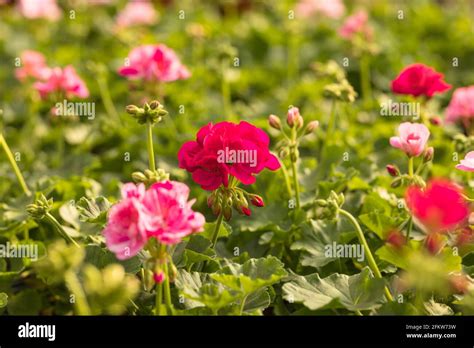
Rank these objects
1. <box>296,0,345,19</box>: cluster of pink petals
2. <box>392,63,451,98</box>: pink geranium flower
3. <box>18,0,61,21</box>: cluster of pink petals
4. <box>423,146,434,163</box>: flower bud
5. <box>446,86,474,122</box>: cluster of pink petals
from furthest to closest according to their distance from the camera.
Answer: <box>296,0,345,19</box>: cluster of pink petals, <box>18,0,61,21</box>: cluster of pink petals, <box>446,86,474,122</box>: cluster of pink petals, <box>392,63,451,98</box>: pink geranium flower, <box>423,146,434,163</box>: flower bud

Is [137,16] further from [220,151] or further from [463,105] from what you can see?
[220,151]

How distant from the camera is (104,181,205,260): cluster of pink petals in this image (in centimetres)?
191

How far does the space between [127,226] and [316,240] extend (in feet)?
2.94

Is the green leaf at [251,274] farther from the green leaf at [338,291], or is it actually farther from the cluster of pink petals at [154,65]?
the cluster of pink petals at [154,65]

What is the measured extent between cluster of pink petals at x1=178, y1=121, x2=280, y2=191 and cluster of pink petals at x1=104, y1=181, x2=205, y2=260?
0.26 metres

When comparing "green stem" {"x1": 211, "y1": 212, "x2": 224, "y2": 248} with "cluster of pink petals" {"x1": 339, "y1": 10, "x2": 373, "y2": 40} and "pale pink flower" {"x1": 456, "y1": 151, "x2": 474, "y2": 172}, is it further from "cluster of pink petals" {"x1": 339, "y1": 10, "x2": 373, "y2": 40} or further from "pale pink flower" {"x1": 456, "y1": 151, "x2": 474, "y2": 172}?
"cluster of pink petals" {"x1": 339, "y1": 10, "x2": 373, "y2": 40}

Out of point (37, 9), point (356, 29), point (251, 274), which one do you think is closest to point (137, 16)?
point (37, 9)

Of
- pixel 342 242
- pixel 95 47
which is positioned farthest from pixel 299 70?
pixel 342 242

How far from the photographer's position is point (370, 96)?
4.46 meters

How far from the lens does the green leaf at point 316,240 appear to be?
2600mm

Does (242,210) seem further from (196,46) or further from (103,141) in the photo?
(196,46)

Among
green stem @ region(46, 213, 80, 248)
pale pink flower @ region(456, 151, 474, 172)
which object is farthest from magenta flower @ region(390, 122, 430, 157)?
green stem @ region(46, 213, 80, 248)

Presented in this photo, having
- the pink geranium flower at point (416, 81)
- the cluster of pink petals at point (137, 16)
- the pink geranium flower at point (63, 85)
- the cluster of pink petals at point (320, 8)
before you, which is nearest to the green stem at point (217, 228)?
the pink geranium flower at point (416, 81)

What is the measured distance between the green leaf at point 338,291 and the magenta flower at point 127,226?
20.8 inches
